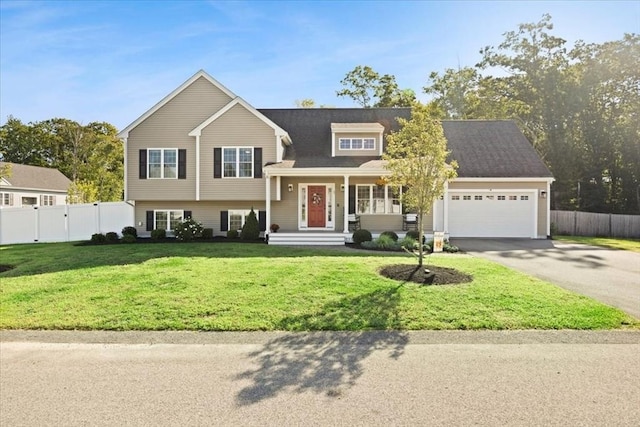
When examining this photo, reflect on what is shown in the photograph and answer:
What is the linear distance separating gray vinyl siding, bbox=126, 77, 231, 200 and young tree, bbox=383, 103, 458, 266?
11226mm

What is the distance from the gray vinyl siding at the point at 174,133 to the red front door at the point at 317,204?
210 inches

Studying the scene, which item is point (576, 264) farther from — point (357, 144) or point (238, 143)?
point (238, 143)

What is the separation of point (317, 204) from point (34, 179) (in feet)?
92.5

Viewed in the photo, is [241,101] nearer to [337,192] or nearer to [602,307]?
[337,192]

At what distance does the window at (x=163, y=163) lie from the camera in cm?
1761

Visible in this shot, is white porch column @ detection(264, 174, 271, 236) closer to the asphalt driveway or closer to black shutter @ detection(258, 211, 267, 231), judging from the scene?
black shutter @ detection(258, 211, 267, 231)

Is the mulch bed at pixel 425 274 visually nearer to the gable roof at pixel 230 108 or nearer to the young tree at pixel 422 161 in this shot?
the young tree at pixel 422 161

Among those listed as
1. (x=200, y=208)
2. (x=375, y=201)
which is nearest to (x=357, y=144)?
(x=375, y=201)

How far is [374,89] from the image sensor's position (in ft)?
111

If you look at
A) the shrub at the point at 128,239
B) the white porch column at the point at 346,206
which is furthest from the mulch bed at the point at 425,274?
the shrub at the point at 128,239

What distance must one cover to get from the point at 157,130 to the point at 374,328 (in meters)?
15.5

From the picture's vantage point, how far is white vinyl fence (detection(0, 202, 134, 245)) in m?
18.7

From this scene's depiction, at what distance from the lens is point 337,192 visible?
18078 millimetres

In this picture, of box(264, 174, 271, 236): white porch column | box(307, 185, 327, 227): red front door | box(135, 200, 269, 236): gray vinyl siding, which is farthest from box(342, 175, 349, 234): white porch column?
box(135, 200, 269, 236): gray vinyl siding
